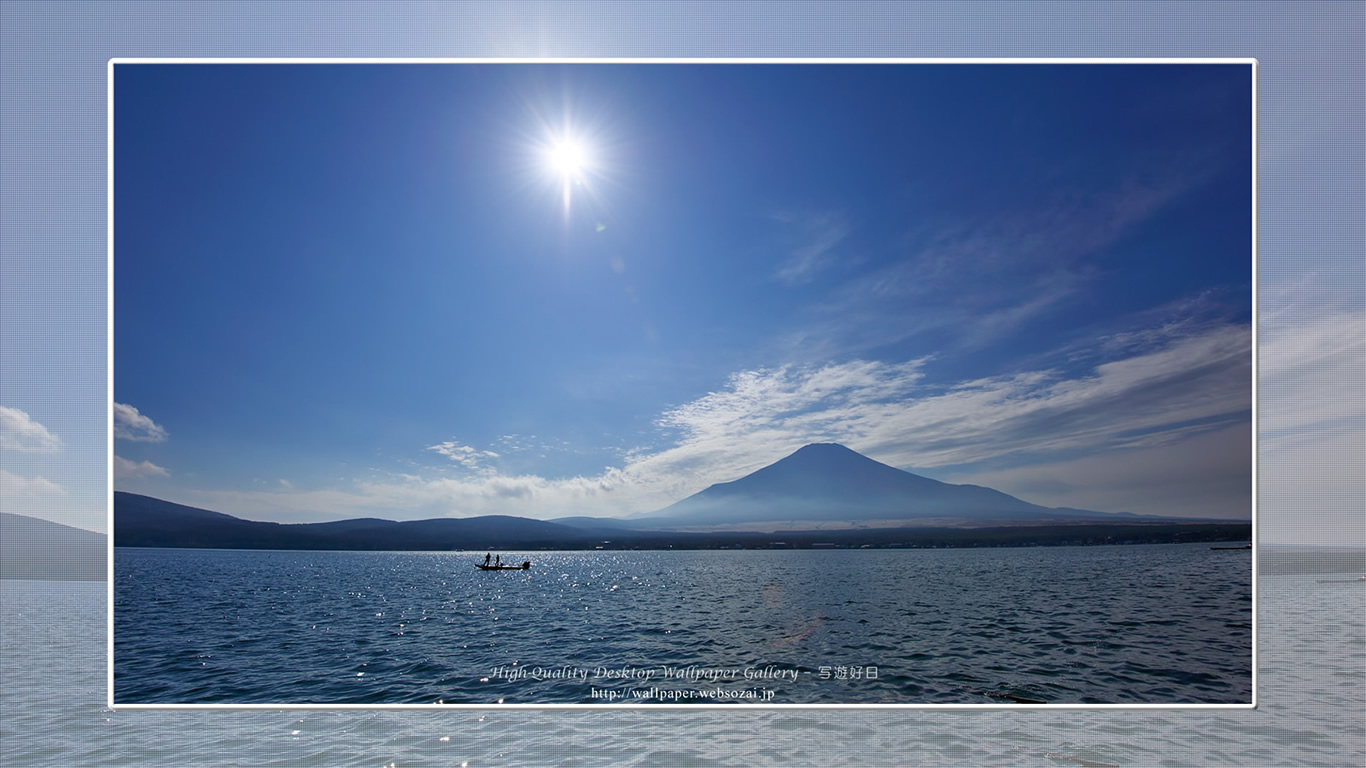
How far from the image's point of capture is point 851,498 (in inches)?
238

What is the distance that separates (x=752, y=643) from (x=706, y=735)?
36.5 inches

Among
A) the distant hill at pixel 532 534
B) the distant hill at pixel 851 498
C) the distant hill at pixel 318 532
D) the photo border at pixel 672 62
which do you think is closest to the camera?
the photo border at pixel 672 62

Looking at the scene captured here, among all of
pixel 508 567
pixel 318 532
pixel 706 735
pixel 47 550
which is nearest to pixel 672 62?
pixel 706 735

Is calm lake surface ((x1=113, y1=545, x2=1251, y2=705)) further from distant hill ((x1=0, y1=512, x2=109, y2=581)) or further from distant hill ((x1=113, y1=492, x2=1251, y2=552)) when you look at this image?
distant hill ((x1=0, y1=512, x2=109, y2=581))

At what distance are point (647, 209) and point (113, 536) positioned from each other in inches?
168

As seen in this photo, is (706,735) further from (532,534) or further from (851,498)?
(532,534)

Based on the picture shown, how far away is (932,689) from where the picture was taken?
439cm

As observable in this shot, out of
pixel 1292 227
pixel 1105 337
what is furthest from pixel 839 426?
pixel 1292 227

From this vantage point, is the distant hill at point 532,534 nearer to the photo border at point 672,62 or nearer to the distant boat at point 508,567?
the photo border at point 672,62

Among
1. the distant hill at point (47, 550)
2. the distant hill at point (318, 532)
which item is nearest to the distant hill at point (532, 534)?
the distant hill at point (318, 532)

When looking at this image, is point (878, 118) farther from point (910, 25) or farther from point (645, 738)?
point (645, 738)

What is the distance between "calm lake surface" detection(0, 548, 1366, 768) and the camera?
378cm

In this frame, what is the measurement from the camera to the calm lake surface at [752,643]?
4.48 metres

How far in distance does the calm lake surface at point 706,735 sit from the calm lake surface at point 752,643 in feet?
0.50
